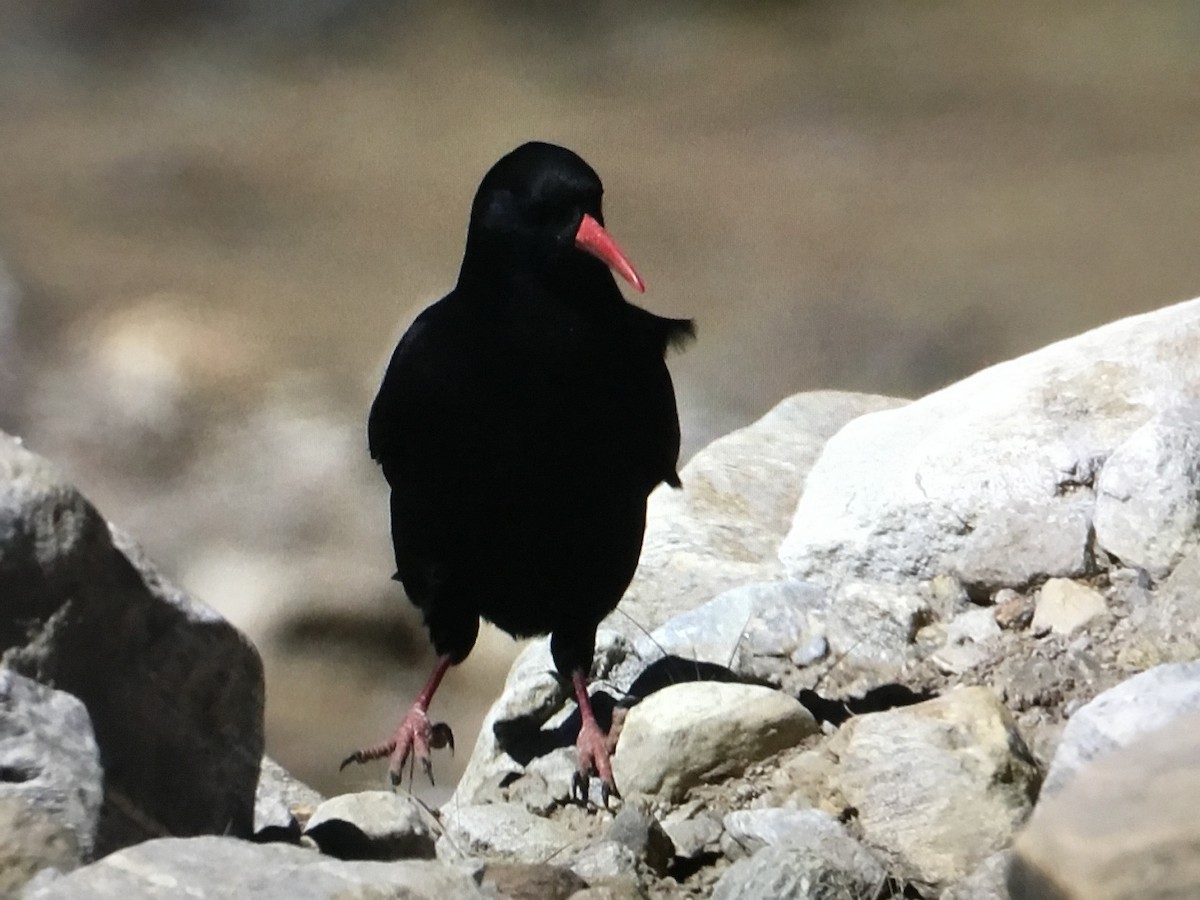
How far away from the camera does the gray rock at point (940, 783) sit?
113 inches

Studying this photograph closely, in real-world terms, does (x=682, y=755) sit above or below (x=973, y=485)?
below

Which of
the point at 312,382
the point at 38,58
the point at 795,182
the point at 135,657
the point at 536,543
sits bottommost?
the point at 135,657

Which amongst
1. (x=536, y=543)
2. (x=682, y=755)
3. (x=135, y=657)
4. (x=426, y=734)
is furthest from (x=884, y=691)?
(x=135, y=657)

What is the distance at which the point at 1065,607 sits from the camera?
12.4 ft

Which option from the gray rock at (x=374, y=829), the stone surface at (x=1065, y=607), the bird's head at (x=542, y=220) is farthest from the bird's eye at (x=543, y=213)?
the stone surface at (x=1065, y=607)

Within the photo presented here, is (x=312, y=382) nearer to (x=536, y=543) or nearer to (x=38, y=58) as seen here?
(x=38, y=58)

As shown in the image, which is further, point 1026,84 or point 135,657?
point 1026,84

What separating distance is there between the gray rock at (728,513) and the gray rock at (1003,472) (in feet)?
0.87

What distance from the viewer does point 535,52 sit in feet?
24.3

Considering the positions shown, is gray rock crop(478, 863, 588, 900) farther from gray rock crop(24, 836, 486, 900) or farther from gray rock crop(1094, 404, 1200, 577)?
gray rock crop(1094, 404, 1200, 577)

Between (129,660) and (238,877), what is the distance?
2.76 feet

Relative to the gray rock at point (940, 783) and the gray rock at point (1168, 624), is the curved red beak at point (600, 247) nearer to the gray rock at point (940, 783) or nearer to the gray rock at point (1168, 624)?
the gray rock at point (940, 783)

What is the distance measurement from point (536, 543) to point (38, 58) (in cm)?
501

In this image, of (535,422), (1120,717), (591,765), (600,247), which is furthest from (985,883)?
(600,247)
